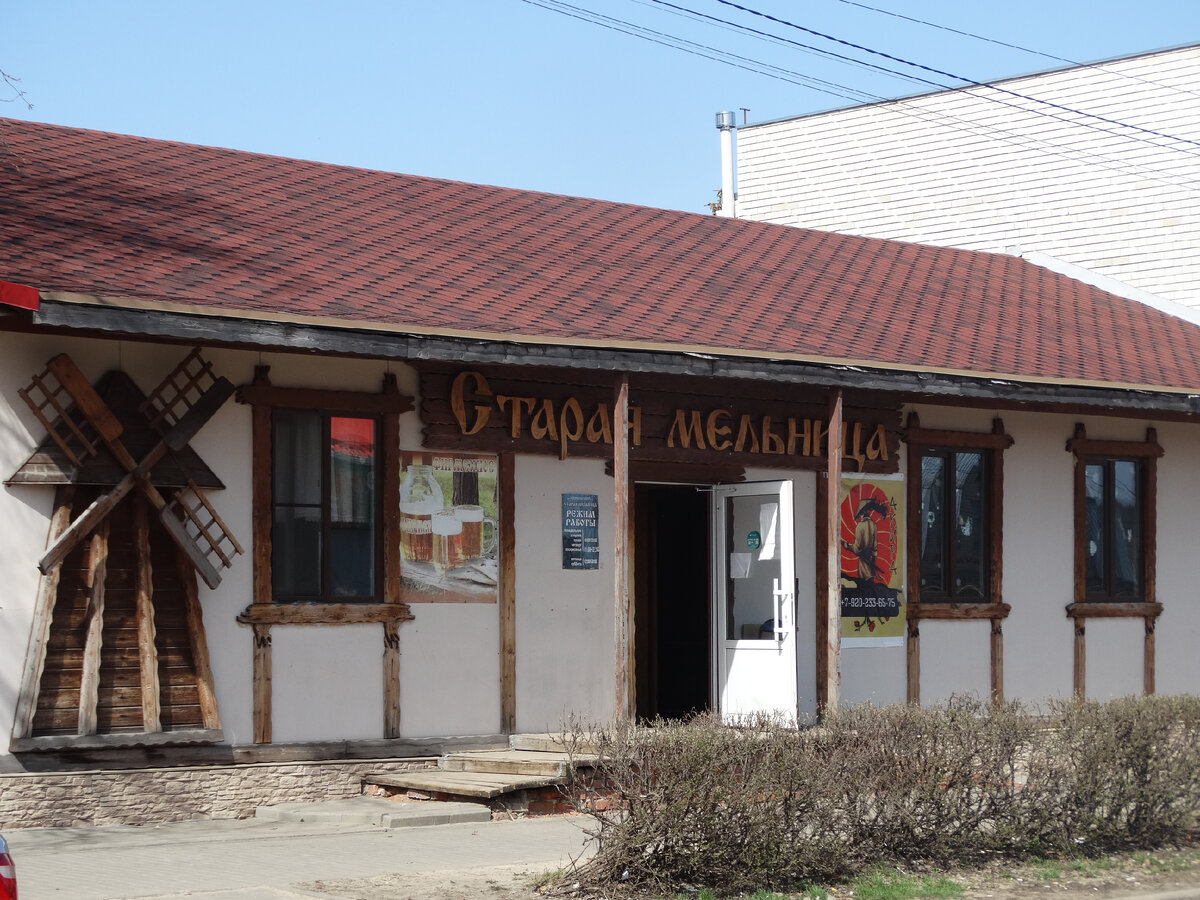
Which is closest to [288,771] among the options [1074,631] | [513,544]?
[513,544]

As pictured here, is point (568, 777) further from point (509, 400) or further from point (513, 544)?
point (509, 400)

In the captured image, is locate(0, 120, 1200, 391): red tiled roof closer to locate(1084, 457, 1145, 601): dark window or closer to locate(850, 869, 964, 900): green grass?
locate(1084, 457, 1145, 601): dark window

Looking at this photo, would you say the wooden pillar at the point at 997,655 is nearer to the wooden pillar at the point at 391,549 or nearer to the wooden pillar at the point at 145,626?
the wooden pillar at the point at 391,549

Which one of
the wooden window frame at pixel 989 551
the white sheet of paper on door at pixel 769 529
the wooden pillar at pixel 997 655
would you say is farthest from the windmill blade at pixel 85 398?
Result: the wooden pillar at pixel 997 655

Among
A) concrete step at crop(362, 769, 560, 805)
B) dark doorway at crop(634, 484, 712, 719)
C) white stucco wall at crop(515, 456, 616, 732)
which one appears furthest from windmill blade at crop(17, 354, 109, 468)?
dark doorway at crop(634, 484, 712, 719)

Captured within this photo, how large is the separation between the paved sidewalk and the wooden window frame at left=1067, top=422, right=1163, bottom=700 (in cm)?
721

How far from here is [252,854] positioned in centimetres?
941

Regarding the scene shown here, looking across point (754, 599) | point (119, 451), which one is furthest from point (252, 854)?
point (754, 599)

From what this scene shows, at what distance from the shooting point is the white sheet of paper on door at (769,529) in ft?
44.8

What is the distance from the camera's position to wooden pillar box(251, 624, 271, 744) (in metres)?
11.5

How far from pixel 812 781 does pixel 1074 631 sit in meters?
8.33

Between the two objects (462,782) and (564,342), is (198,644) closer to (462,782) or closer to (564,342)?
(462,782)

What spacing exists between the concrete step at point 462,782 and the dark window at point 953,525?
17.8 feet

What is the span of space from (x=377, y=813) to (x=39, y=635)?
268cm
